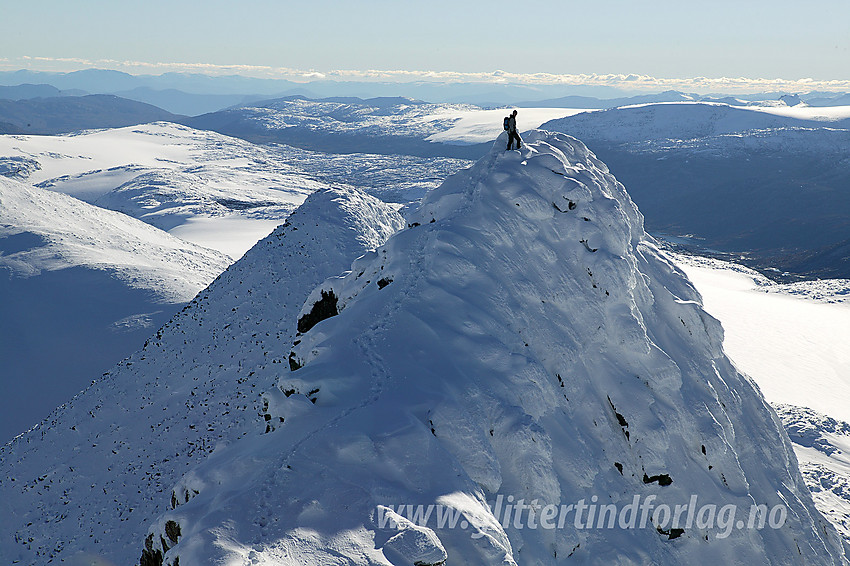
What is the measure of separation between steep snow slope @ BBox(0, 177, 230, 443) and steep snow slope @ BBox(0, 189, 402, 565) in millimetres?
11511

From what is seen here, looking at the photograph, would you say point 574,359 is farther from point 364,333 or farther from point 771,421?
point 771,421

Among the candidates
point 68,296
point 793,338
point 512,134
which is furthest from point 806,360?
point 68,296

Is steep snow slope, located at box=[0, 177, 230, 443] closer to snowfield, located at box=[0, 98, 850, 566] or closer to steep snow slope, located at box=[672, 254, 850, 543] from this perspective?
snowfield, located at box=[0, 98, 850, 566]

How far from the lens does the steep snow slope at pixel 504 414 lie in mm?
8891

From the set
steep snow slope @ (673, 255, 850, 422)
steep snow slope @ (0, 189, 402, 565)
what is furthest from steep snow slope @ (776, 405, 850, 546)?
steep snow slope @ (0, 189, 402, 565)

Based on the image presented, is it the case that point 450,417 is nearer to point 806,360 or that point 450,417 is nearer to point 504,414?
point 504,414

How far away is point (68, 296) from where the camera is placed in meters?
48.6

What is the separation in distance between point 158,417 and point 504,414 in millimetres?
23028

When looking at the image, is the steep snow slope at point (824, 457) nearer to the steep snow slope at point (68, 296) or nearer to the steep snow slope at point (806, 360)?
the steep snow slope at point (806, 360)

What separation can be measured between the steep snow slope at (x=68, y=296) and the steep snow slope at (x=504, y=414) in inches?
1260

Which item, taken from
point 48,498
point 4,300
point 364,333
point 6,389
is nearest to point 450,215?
point 364,333

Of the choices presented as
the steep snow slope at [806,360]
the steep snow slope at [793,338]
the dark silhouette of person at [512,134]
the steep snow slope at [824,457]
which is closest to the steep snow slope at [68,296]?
the dark silhouette of person at [512,134]

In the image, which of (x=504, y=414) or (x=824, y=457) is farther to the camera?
(x=824, y=457)

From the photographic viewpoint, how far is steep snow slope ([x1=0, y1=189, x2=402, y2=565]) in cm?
2212
